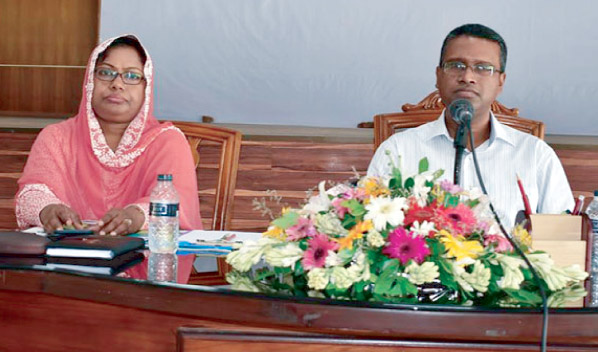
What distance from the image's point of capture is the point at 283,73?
568cm

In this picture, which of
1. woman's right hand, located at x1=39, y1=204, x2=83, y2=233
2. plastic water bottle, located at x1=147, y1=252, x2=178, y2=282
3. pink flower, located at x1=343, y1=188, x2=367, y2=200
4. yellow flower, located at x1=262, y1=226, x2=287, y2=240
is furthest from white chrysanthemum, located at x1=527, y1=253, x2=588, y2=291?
woman's right hand, located at x1=39, y1=204, x2=83, y2=233

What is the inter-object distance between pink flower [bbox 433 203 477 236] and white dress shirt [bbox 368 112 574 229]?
2.94 feet

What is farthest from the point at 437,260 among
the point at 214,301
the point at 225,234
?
the point at 225,234

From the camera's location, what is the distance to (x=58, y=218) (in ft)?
6.07

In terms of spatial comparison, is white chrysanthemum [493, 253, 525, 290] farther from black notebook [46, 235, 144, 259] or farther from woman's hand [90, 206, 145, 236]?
woman's hand [90, 206, 145, 236]

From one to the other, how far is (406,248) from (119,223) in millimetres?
930

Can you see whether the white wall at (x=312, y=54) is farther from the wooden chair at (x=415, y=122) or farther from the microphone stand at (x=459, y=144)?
the microphone stand at (x=459, y=144)

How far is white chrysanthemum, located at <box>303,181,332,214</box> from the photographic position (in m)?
1.16

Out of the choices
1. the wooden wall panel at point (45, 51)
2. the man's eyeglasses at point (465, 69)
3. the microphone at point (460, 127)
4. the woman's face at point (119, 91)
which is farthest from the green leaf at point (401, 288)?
the wooden wall panel at point (45, 51)

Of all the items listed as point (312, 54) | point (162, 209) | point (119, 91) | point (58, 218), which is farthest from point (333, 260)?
point (312, 54)

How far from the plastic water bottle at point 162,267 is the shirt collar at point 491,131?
2.93 feet

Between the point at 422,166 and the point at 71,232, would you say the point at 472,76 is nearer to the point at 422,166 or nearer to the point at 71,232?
the point at 422,166

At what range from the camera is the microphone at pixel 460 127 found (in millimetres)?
1345

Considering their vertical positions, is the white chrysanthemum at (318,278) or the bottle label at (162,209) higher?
the bottle label at (162,209)
